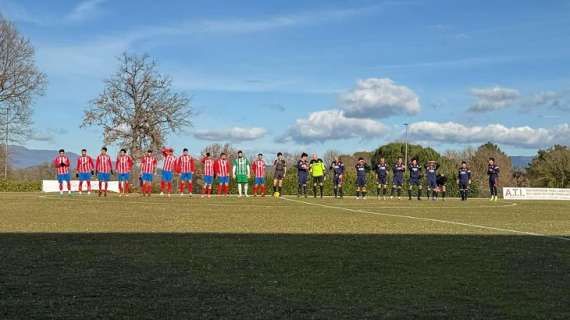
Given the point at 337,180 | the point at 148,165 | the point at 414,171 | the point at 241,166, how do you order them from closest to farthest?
the point at 148,165
the point at 241,166
the point at 414,171
the point at 337,180

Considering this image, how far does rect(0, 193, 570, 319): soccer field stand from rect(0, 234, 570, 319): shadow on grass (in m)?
0.02

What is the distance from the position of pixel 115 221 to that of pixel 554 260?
10.5 meters

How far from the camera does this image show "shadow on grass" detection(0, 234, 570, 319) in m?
6.56

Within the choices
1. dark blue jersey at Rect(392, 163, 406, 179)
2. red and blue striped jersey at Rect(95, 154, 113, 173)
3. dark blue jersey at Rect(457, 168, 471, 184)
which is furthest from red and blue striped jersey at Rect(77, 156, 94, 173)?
dark blue jersey at Rect(457, 168, 471, 184)

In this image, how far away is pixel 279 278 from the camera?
8.38 meters

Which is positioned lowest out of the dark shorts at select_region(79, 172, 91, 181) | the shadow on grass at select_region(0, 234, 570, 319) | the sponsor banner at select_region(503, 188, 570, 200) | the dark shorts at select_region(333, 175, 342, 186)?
the shadow on grass at select_region(0, 234, 570, 319)

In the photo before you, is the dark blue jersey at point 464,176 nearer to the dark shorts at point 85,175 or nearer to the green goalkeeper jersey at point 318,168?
the green goalkeeper jersey at point 318,168

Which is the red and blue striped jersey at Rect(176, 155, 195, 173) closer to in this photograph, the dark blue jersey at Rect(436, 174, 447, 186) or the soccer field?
the dark blue jersey at Rect(436, 174, 447, 186)

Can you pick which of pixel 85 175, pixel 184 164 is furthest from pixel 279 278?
pixel 85 175

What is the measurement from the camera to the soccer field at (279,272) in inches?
260

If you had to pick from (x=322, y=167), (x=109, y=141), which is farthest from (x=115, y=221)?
(x=109, y=141)

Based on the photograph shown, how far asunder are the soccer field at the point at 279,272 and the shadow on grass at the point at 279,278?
0.02m

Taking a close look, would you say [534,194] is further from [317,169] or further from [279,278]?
[279,278]

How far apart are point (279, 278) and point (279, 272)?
48 centimetres
